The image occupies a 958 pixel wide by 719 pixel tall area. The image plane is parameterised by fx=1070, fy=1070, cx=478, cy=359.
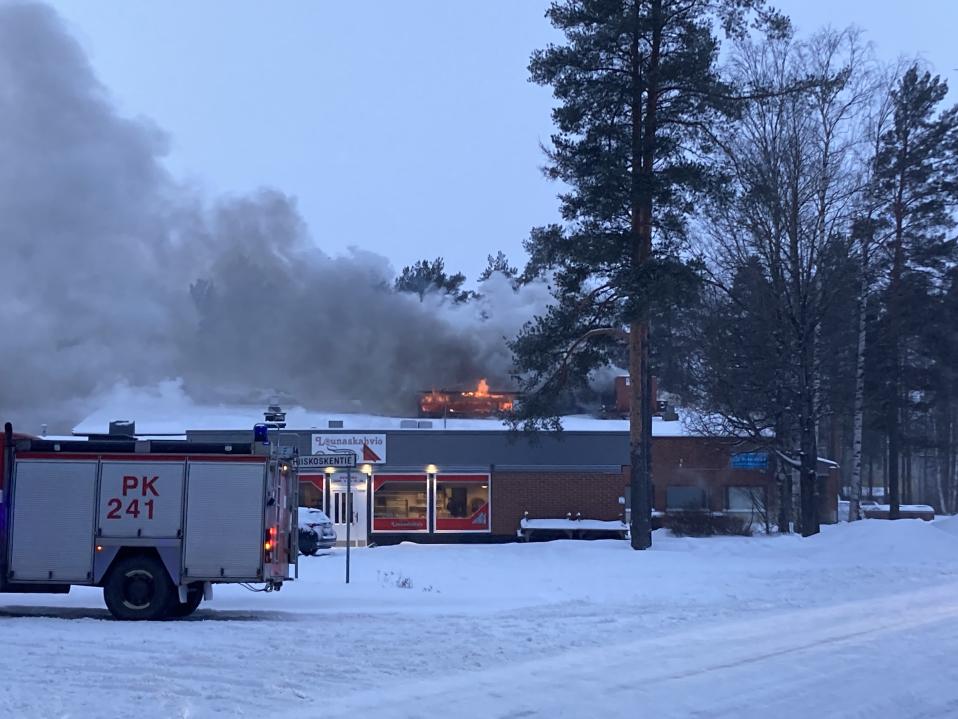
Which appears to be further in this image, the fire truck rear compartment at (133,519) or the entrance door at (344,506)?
the entrance door at (344,506)

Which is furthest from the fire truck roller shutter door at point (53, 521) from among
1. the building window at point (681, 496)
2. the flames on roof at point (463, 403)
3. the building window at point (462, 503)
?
the flames on roof at point (463, 403)

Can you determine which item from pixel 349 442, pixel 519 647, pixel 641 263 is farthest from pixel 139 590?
pixel 349 442

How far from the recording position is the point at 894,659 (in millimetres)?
10180

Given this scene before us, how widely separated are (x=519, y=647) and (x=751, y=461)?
27.4m

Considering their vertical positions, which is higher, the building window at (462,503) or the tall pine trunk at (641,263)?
the tall pine trunk at (641,263)

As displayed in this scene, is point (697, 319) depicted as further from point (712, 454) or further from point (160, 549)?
point (160, 549)

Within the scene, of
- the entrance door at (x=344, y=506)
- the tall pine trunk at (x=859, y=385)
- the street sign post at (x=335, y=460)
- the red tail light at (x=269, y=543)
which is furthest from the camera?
the entrance door at (x=344, y=506)

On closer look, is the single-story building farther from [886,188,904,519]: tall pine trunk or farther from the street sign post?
the street sign post

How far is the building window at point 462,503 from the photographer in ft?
120

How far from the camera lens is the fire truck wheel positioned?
13.2m

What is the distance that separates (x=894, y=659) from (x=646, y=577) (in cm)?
801

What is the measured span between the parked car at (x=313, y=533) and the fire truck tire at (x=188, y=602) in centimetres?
1366

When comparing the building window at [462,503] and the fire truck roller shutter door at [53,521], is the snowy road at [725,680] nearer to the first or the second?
the fire truck roller shutter door at [53,521]

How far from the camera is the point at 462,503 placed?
121 feet
